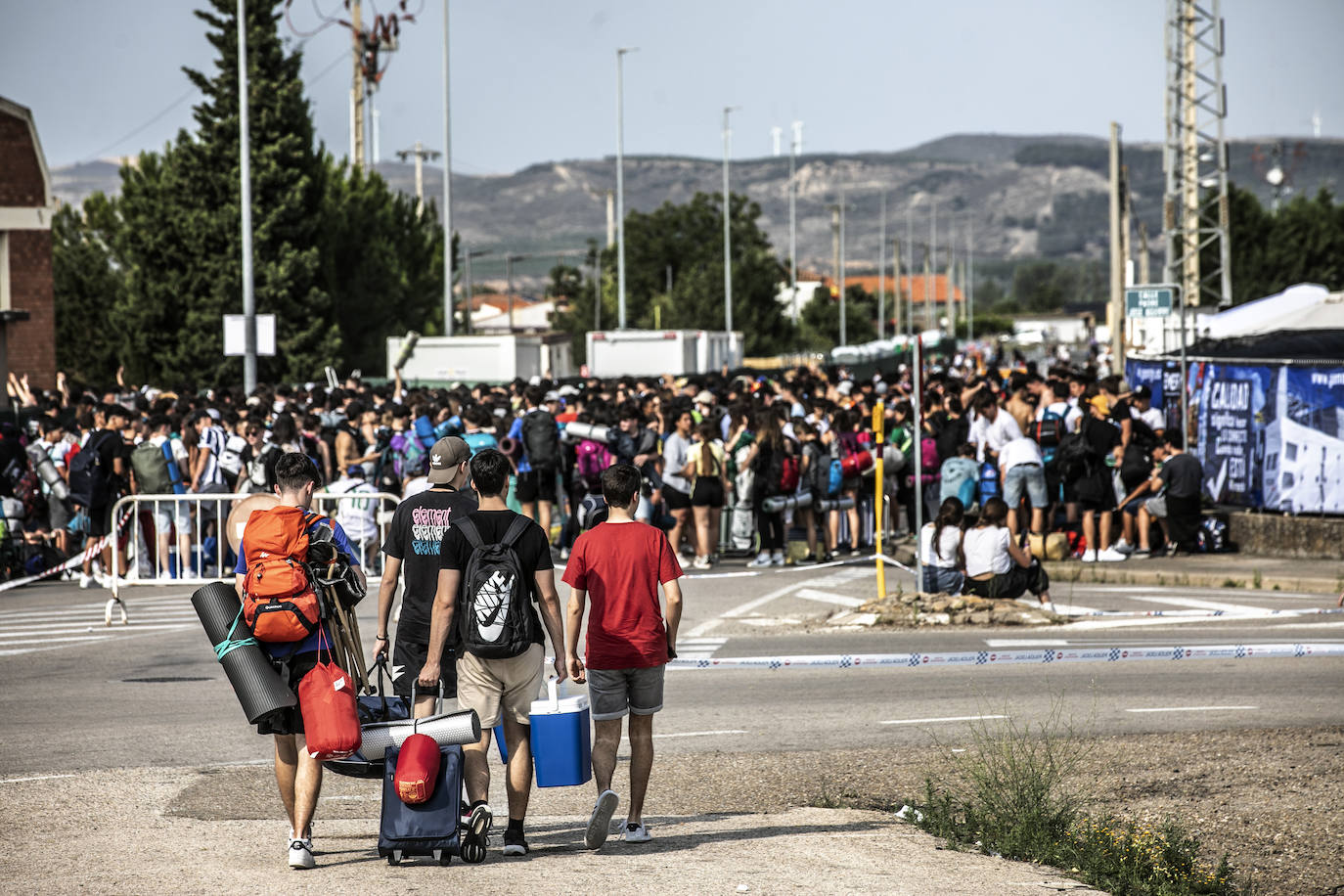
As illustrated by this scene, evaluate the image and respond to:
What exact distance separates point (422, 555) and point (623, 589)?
1.02 meters

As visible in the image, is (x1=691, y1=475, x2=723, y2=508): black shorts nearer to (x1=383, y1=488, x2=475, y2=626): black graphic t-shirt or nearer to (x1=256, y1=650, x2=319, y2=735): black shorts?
(x1=383, y1=488, x2=475, y2=626): black graphic t-shirt

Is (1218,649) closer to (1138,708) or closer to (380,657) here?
(1138,708)

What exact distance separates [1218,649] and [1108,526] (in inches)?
302

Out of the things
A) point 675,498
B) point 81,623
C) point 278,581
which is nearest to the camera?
point 278,581

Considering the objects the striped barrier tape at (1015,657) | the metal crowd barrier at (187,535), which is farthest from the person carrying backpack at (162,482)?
the striped barrier tape at (1015,657)

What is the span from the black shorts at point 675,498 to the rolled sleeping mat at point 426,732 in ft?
36.2

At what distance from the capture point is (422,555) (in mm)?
7422

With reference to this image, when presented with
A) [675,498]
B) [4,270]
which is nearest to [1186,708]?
[675,498]

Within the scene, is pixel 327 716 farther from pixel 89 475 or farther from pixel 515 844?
pixel 89 475

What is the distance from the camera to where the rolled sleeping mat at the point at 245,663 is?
649cm

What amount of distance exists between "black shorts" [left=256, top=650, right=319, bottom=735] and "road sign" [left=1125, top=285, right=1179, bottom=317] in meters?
18.7

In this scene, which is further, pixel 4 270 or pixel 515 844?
pixel 4 270

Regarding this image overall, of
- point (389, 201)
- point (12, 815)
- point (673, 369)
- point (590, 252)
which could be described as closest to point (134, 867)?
point (12, 815)

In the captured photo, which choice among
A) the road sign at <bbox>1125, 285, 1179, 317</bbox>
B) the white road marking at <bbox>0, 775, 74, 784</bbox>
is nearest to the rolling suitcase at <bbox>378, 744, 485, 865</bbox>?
the white road marking at <bbox>0, 775, 74, 784</bbox>
